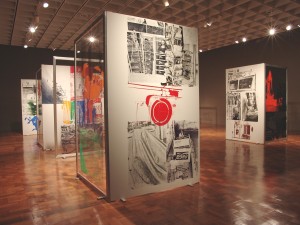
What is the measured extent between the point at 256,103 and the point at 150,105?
5.53m

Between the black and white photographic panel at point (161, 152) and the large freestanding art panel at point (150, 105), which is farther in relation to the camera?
the black and white photographic panel at point (161, 152)

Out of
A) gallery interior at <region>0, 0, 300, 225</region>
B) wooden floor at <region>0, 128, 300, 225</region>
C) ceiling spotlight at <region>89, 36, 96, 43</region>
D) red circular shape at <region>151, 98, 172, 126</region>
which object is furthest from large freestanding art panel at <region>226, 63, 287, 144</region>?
ceiling spotlight at <region>89, 36, 96, 43</region>

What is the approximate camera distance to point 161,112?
369 centimetres

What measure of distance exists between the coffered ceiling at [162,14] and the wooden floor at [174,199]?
4705 mm

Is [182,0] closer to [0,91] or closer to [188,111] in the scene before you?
[188,111]

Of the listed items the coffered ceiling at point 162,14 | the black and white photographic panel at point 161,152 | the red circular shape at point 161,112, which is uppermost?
the coffered ceiling at point 162,14

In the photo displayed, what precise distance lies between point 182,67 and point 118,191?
197 cm

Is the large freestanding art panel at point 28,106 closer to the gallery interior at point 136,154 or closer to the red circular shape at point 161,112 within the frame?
the gallery interior at point 136,154

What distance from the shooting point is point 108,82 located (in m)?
3.26

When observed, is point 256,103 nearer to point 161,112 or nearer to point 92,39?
point 161,112

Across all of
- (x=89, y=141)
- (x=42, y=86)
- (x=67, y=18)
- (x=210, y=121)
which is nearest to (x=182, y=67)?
(x=89, y=141)

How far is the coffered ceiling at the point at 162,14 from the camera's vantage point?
765 centimetres

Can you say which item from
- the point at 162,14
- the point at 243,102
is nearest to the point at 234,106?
the point at 243,102

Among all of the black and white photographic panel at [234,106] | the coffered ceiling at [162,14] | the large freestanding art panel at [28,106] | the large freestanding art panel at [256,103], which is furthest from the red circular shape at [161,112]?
the large freestanding art panel at [28,106]
